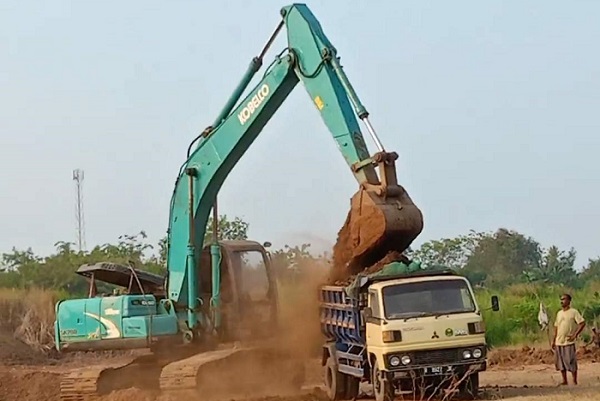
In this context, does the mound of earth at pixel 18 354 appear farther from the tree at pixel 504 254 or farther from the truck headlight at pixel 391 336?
the tree at pixel 504 254

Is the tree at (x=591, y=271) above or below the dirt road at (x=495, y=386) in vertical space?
above

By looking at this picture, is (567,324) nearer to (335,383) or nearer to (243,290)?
(335,383)

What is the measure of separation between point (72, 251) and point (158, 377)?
97.0ft

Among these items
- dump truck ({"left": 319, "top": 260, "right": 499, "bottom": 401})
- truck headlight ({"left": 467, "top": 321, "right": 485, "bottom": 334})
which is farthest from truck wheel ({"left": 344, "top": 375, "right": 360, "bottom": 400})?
truck headlight ({"left": 467, "top": 321, "right": 485, "bottom": 334})

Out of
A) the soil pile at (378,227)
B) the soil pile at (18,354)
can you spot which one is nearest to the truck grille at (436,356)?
the soil pile at (378,227)

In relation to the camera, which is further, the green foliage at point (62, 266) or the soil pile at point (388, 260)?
the green foliage at point (62, 266)

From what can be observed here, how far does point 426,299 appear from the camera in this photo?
62.4ft

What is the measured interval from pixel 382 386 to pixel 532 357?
1397 cm

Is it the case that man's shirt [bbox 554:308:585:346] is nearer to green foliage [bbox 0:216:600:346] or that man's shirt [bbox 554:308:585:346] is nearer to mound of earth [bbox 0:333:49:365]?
green foliage [bbox 0:216:600:346]

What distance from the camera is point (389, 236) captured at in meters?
19.1

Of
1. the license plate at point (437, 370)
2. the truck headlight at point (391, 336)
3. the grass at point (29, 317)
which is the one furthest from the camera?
the grass at point (29, 317)

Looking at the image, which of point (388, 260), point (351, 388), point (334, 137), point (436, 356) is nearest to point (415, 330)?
point (436, 356)

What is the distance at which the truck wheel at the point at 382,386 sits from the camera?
18648 mm

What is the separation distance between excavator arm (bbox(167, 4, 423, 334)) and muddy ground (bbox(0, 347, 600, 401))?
2.26m
